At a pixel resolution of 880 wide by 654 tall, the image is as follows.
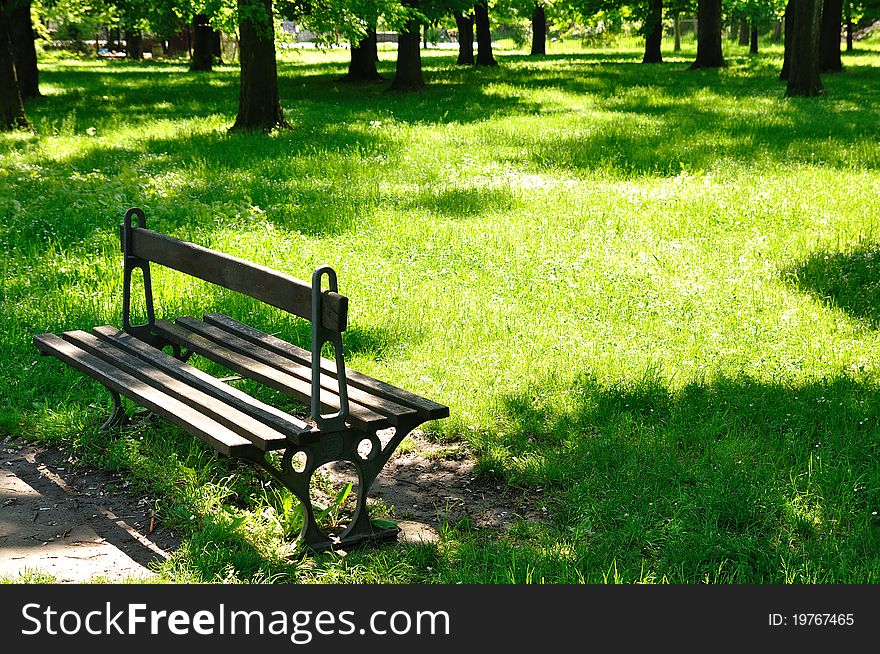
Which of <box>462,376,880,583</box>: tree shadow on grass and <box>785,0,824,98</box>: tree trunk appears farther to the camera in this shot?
<box>785,0,824,98</box>: tree trunk

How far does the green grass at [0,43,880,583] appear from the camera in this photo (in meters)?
3.90

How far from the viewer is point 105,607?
3291mm

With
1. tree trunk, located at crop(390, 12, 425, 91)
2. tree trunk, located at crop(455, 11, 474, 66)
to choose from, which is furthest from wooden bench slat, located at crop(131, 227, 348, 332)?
tree trunk, located at crop(455, 11, 474, 66)

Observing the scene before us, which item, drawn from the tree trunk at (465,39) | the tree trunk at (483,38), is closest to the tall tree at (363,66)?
the tree trunk at (483,38)

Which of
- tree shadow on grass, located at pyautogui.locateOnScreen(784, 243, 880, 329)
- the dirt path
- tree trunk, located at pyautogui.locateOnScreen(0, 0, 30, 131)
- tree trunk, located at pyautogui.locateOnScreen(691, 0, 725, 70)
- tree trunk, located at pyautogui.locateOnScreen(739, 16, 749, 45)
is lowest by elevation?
the dirt path

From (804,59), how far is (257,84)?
1077 centimetres

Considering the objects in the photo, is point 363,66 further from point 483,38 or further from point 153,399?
point 153,399

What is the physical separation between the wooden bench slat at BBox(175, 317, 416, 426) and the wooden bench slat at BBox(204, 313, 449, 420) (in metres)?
0.03

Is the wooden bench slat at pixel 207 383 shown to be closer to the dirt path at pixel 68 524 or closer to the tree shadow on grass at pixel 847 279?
the dirt path at pixel 68 524

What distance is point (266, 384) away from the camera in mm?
4445

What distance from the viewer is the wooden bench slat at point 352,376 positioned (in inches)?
158

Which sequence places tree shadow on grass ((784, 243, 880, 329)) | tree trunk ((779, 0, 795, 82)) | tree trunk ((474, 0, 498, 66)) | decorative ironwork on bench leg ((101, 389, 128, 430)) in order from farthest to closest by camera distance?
tree trunk ((474, 0, 498, 66)) → tree trunk ((779, 0, 795, 82)) → tree shadow on grass ((784, 243, 880, 329)) → decorative ironwork on bench leg ((101, 389, 128, 430))

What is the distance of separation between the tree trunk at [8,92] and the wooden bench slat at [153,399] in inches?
468

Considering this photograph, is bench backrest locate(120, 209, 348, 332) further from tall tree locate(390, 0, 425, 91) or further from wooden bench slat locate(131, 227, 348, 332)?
tall tree locate(390, 0, 425, 91)
